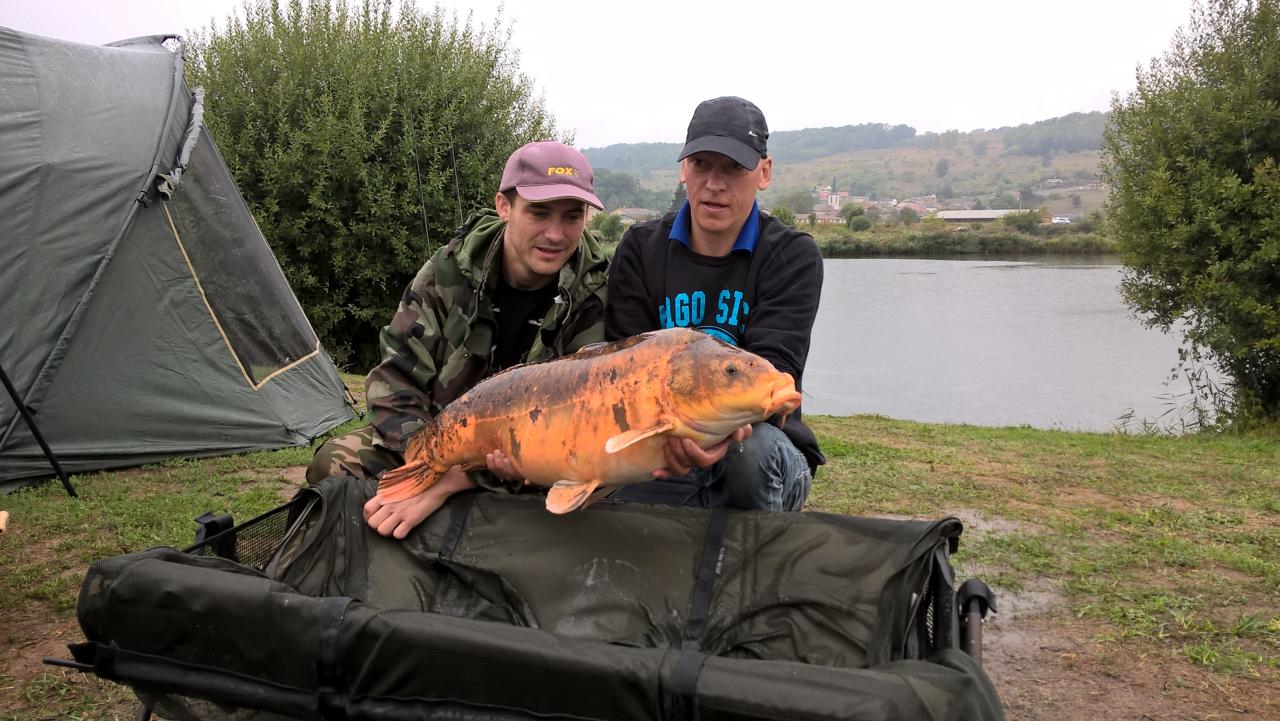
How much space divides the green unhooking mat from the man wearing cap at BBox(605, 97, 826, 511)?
187mm

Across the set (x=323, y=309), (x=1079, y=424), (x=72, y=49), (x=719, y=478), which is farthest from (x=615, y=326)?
(x=1079, y=424)

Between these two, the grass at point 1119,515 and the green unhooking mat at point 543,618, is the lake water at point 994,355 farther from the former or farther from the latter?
the green unhooking mat at point 543,618

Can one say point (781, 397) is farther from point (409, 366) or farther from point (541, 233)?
point (409, 366)

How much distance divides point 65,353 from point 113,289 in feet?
1.20

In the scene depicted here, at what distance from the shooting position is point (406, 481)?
1876 millimetres

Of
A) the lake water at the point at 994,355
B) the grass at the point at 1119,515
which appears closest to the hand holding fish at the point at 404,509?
the grass at the point at 1119,515

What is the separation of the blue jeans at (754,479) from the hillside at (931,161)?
1150 inches

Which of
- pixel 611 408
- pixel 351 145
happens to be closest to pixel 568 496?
pixel 611 408

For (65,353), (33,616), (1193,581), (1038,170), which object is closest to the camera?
(33,616)

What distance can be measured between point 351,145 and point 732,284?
22.1 feet

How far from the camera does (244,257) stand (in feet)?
15.3

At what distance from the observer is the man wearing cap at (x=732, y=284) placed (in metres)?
1.88

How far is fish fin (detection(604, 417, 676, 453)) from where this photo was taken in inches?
57.9

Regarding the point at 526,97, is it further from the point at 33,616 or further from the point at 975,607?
the point at 975,607
